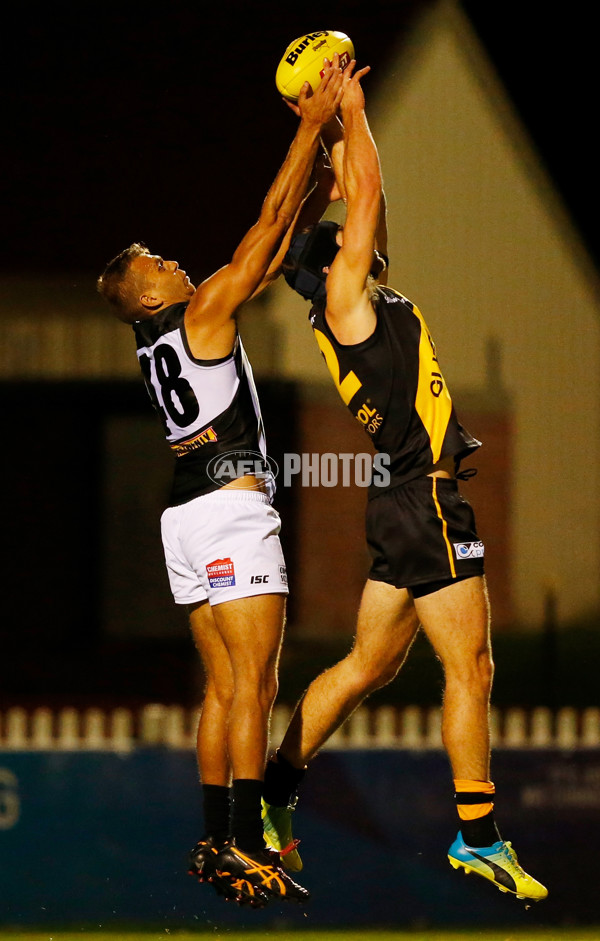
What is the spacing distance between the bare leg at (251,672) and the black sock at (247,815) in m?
0.03

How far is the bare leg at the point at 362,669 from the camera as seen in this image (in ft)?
15.0

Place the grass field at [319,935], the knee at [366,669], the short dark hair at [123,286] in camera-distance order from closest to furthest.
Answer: the knee at [366,669] → the short dark hair at [123,286] → the grass field at [319,935]

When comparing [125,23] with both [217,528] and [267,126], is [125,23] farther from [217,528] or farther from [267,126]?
[217,528]

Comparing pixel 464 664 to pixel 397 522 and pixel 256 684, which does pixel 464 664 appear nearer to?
pixel 397 522

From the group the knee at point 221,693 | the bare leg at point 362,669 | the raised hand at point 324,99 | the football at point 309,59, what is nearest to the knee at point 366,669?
the bare leg at point 362,669

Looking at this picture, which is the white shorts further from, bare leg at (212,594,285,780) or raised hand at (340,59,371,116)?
raised hand at (340,59,371,116)

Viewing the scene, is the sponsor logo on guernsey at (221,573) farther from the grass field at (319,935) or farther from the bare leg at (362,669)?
the grass field at (319,935)

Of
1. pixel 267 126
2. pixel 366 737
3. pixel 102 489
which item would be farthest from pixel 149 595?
pixel 267 126

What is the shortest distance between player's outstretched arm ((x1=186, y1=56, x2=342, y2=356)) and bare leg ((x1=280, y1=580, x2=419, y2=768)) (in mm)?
1093

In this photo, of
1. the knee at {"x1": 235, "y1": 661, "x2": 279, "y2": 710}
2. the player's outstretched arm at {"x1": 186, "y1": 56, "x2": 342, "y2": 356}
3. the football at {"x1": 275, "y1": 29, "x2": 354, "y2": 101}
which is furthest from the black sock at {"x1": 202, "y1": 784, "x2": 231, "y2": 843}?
the football at {"x1": 275, "y1": 29, "x2": 354, "y2": 101}

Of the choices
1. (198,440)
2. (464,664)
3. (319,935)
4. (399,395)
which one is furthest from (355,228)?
(319,935)

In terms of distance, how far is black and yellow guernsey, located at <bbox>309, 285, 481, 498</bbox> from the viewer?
4.58m

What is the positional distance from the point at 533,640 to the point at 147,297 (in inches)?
203

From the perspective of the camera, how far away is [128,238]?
861cm
